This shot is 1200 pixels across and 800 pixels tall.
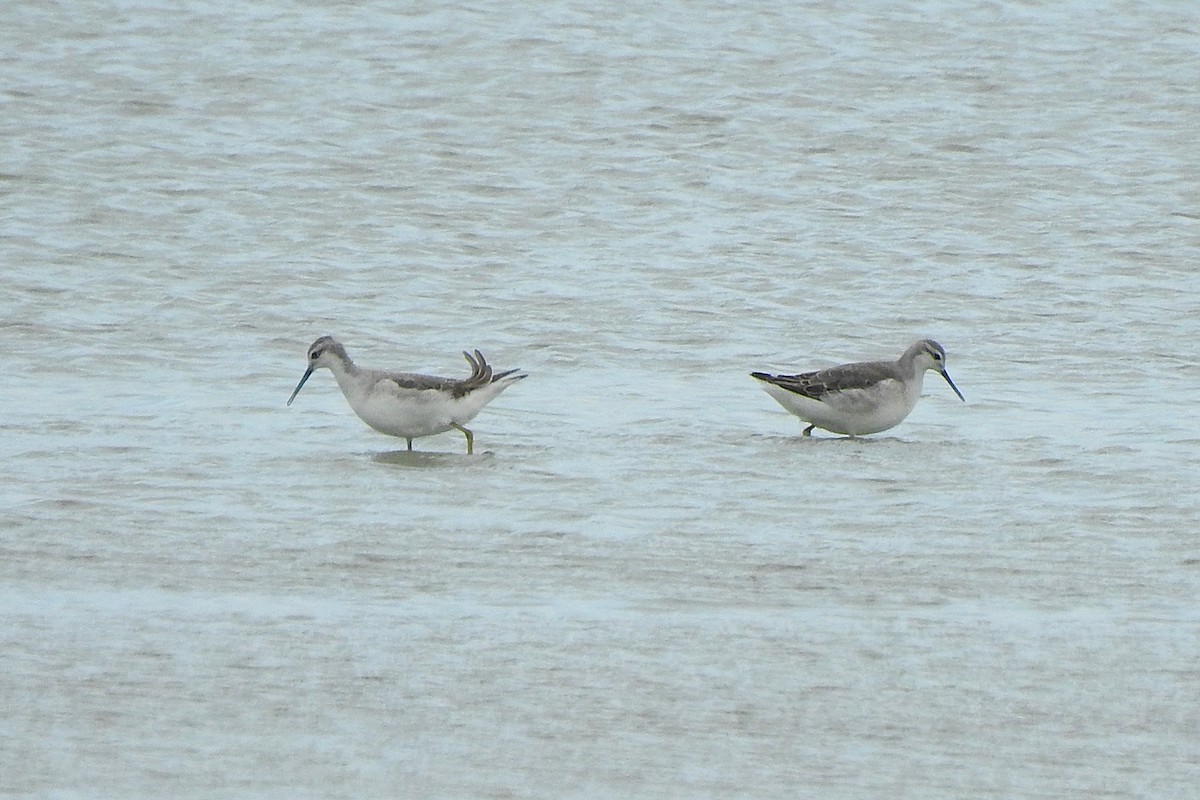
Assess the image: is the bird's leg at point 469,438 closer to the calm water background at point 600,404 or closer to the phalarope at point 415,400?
the phalarope at point 415,400

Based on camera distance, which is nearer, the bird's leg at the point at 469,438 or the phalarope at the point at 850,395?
the bird's leg at the point at 469,438

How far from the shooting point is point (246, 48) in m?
24.0

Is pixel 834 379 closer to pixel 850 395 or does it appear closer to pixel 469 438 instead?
pixel 850 395

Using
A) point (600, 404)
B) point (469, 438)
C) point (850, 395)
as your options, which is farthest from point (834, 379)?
point (469, 438)

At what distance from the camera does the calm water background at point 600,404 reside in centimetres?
613

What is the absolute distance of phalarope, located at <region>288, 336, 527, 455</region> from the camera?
11352 millimetres

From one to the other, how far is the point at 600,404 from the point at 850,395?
1.66m

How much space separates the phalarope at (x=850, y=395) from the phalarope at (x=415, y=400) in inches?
73.4

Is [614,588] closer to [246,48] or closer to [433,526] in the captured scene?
[433,526]

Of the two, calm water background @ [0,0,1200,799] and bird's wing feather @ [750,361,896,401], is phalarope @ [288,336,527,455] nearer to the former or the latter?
calm water background @ [0,0,1200,799]

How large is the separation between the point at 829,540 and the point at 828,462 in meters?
2.28

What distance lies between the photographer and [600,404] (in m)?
12.5

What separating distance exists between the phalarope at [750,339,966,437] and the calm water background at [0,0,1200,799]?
194mm

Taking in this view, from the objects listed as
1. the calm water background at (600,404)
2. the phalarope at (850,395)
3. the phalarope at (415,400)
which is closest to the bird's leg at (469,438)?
the phalarope at (415,400)
